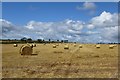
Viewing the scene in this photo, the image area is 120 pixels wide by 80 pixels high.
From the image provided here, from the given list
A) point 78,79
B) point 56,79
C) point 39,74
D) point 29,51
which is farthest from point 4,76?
point 29,51

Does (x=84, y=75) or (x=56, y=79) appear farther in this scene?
(x=84, y=75)

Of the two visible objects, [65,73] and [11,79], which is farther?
[65,73]

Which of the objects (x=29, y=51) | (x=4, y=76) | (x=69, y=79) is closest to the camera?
(x=69, y=79)

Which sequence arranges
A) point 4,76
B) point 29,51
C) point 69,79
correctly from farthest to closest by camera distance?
point 29,51 < point 4,76 < point 69,79

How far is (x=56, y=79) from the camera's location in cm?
1514

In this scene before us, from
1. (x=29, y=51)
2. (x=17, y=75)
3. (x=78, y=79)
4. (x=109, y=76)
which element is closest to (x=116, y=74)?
(x=109, y=76)

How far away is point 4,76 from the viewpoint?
53.3 feet

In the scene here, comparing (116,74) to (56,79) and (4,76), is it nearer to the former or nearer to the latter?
A: (56,79)

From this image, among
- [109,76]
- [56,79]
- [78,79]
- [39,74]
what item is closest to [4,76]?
[39,74]

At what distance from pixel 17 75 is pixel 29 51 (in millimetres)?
19660

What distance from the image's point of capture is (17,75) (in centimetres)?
1661

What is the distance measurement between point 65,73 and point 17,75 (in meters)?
2.65

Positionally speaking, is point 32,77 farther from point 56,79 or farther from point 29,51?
point 29,51

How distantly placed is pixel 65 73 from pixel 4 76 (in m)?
3.36
